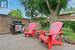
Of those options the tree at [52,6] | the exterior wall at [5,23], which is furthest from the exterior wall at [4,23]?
the tree at [52,6]

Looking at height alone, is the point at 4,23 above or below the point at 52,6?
below

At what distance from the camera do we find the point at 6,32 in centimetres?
1658

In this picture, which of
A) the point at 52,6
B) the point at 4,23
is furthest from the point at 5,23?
the point at 52,6

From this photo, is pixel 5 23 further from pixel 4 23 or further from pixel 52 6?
pixel 52 6

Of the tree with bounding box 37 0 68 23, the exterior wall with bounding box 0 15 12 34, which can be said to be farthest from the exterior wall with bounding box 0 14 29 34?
the tree with bounding box 37 0 68 23

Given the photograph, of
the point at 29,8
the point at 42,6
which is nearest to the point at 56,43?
the point at 42,6

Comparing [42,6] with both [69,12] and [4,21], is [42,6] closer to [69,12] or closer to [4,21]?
[4,21]

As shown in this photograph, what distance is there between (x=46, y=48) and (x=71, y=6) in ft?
58.7

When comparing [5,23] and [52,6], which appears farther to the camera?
[52,6]

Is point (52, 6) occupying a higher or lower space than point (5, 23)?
higher

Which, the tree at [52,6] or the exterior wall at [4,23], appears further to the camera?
the exterior wall at [4,23]

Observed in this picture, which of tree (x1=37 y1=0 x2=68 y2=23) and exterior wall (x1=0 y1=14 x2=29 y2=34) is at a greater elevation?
tree (x1=37 y1=0 x2=68 y2=23)

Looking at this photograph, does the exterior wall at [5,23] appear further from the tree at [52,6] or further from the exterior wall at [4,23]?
the tree at [52,6]

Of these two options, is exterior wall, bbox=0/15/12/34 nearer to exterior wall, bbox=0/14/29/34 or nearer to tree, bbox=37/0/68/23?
exterior wall, bbox=0/14/29/34
